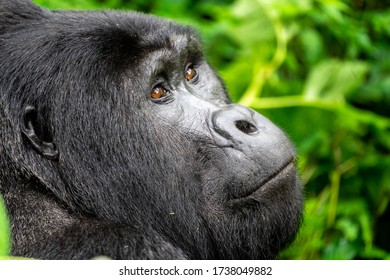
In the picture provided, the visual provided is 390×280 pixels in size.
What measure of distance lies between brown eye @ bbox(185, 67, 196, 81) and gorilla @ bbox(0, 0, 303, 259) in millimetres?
289

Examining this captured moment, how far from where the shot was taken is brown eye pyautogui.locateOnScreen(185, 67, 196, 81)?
3625 millimetres

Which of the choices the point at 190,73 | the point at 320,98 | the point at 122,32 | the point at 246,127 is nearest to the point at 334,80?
the point at 320,98

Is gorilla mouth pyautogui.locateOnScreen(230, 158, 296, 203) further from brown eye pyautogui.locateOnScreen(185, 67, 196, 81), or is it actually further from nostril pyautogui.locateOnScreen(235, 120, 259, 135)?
brown eye pyautogui.locateOnScreen(185, 67, 196, 81)

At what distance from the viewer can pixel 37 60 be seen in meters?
3.20

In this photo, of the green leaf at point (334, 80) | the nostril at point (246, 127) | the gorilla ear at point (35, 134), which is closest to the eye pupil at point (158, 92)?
the nostril at point (246, 127)

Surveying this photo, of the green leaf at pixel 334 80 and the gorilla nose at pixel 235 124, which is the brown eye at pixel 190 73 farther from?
the green leaf at pixel 334 80

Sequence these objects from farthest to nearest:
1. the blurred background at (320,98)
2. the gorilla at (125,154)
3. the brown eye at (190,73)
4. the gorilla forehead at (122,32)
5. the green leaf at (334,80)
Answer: the green leaf at (334,80) → the blurred background at (320,98) → the brown eye at (190,73) → the gorilla forehead at (122,32) → the gorilla at (125,154)

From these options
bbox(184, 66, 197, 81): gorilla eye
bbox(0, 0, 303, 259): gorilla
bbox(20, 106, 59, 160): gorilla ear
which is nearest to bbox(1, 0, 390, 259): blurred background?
bbox(184, 66, 197, 81): gorilla eye

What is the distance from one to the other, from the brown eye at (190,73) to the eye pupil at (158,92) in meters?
0.25

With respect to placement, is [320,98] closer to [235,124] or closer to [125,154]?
[235,124]

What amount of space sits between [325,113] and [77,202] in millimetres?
2894

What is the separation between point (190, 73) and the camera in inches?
144

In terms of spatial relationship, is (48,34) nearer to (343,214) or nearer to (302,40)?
(343,214)

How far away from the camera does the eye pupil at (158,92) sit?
3.36 meters
